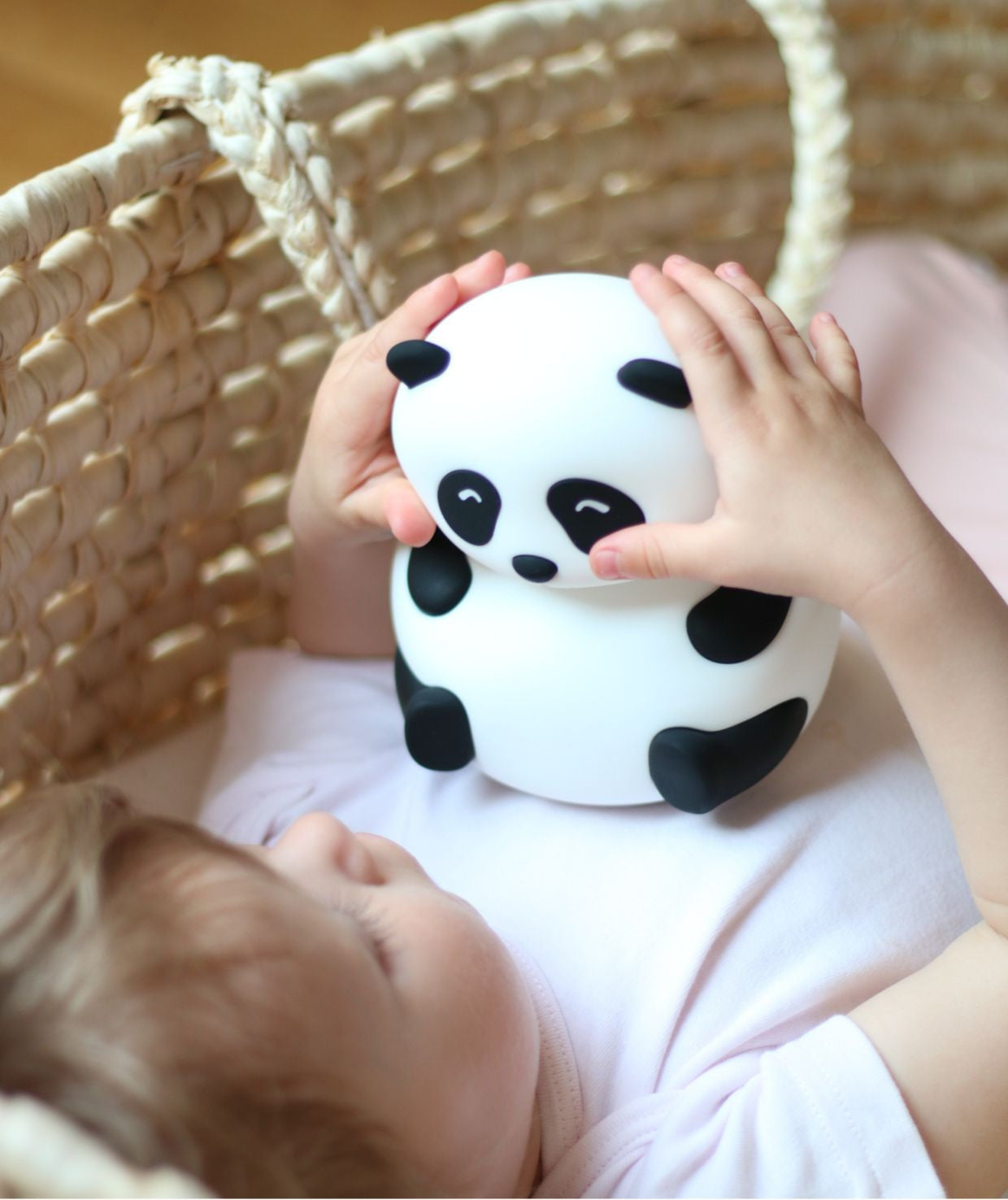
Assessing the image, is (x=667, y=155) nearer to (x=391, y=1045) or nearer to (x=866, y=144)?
(x=866, y=144)

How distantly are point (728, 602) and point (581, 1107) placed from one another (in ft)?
0.79

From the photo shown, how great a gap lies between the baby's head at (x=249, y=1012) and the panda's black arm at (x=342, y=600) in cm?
24

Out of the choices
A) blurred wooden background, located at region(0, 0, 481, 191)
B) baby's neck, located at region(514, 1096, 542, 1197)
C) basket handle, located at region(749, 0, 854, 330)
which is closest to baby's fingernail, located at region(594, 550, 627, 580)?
baby's neck, located at region(514, 1096, 542, 1197)

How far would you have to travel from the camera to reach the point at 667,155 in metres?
0.97

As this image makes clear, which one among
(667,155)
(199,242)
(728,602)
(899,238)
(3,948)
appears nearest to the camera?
(3,948)

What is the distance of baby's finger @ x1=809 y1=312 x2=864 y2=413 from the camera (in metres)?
0.58

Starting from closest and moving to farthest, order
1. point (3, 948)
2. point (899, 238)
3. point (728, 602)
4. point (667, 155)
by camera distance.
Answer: point (3, 948) < point (728, 602) < point (667, 155) < point (899, 238)

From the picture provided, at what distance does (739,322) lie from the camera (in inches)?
21.6

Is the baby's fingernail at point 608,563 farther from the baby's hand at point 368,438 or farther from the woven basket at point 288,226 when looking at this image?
the woven basket at point 288,226

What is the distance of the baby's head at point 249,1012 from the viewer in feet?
1.38

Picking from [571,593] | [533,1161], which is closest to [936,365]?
[571,593]

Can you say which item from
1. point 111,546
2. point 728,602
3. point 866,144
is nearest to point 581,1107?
point 728,602

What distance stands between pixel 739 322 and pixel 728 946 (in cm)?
28

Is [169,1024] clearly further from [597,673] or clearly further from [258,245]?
[258,245]
